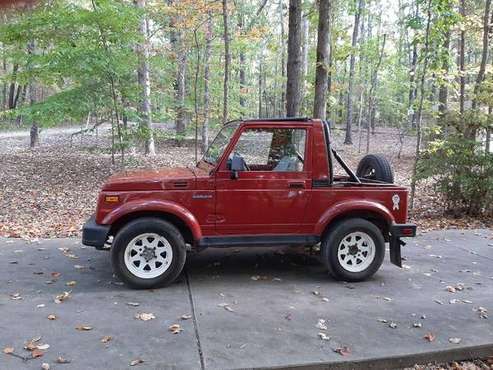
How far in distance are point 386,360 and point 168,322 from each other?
1964 millimetres

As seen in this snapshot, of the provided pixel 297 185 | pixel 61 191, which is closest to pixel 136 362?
pixel 297 185

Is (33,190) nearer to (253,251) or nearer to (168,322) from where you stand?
(253,251)

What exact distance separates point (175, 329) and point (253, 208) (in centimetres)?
176

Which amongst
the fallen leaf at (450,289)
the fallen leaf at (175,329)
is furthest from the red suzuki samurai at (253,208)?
the fallen leaf at (175,329)

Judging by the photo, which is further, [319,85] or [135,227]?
[319,85]

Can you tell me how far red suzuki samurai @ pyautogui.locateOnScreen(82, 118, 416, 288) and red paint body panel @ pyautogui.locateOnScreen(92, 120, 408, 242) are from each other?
0.01 metres

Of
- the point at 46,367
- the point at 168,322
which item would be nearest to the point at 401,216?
the point at 168,322

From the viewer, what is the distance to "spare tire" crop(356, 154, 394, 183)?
251 inches

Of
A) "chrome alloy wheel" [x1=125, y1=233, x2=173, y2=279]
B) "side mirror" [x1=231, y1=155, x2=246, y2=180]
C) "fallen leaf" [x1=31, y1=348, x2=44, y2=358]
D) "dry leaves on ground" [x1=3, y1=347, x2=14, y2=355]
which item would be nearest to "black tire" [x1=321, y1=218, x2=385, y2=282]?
"side mirror" [x1=231, y1=155, x2=246, y2=180]

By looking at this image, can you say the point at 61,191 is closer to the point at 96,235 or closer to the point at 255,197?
the point at 96,235

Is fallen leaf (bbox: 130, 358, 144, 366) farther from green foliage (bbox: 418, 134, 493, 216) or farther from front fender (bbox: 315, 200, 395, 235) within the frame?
green foliage (bbox: 418, 134, 493, 216)

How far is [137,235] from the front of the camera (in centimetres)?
532

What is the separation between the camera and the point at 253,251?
7125 mm

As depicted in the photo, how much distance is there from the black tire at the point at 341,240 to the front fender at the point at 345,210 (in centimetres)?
13
